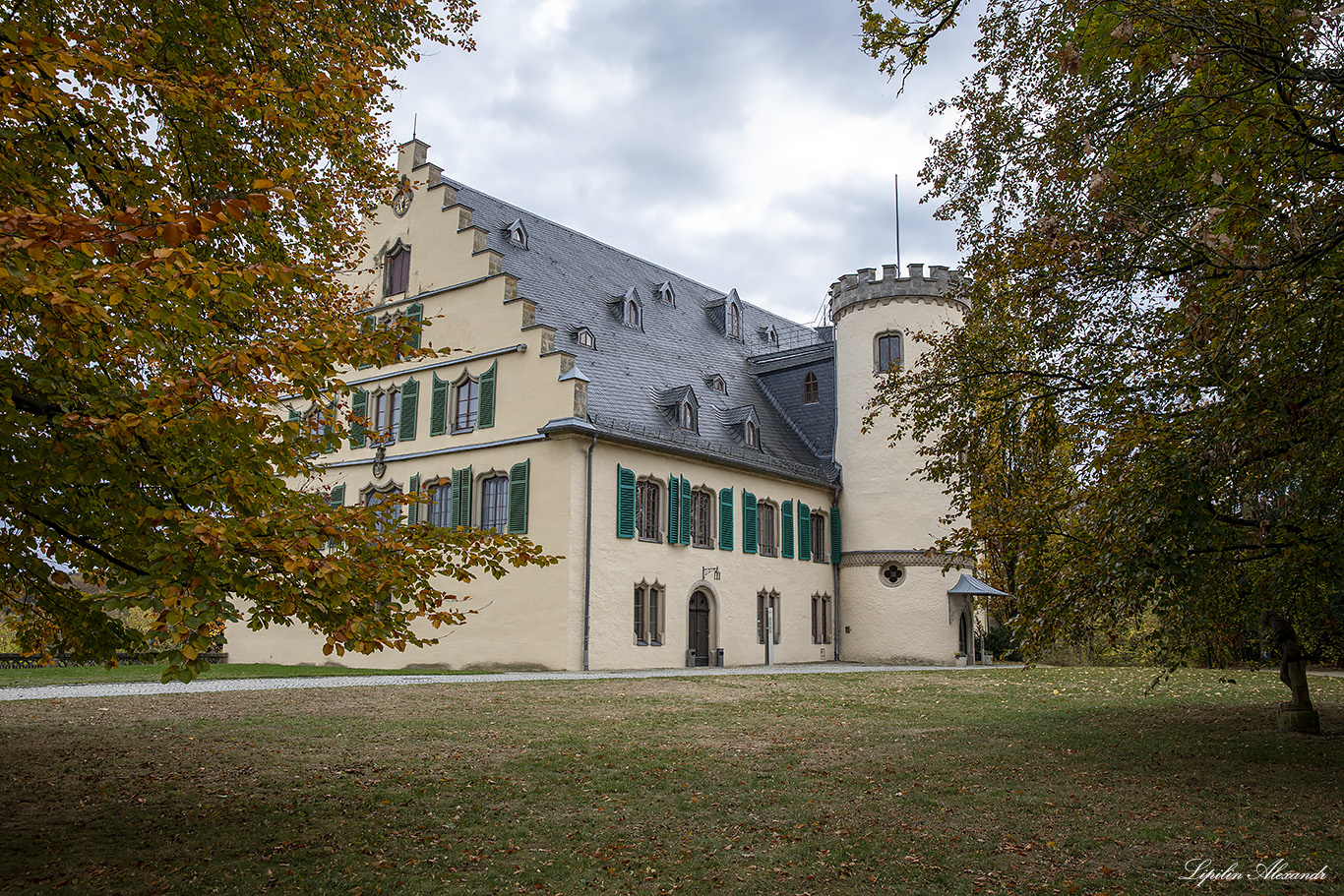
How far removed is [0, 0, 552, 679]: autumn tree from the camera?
15.2 ft

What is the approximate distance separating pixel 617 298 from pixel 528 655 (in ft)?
37.4

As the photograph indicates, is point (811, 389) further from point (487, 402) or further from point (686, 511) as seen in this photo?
point (487, 402)

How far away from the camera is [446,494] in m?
25.1

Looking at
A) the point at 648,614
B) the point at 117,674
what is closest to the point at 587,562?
the point at 648,614

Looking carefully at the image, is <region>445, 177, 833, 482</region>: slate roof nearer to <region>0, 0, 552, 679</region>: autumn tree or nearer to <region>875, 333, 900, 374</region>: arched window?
<region>875, 333, 900, 374</region>: arched window

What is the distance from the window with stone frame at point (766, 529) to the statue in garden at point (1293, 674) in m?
17.7

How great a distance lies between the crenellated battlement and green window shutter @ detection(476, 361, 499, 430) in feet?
41.7

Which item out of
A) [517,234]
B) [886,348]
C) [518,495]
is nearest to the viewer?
[518,495]

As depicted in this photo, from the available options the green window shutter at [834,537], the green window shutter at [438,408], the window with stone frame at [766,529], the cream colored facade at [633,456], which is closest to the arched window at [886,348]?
the cream colored facade at [633,456]

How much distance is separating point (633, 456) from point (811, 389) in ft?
34.4

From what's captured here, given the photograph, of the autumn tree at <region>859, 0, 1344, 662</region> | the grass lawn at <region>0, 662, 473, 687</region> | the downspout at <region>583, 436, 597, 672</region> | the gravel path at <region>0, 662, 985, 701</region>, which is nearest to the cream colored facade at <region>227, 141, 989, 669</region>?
the downspout at <region>583, 436, 597, 672</region>

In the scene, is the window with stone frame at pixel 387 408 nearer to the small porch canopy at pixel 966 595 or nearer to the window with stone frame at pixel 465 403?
the window with stone frame at pixel 465 403

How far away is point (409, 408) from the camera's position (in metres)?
26.3

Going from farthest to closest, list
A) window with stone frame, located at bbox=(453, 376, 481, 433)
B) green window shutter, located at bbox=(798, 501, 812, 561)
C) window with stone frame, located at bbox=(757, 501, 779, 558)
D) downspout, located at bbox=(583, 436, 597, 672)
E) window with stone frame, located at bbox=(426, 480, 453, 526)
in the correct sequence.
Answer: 1. green window shutter, located at bbox=(798, 501, 812, 561)
2. window with stone frame, located at bbox=(757, 501, 779, 558)
3. window with stone frame, located at bbox=(453, 376, 481, 433)
4. window with stone frame, located at bbox=(426, 480, 453, 526)
5. downspout, located at bbox=(583, 436, 597, 672)
